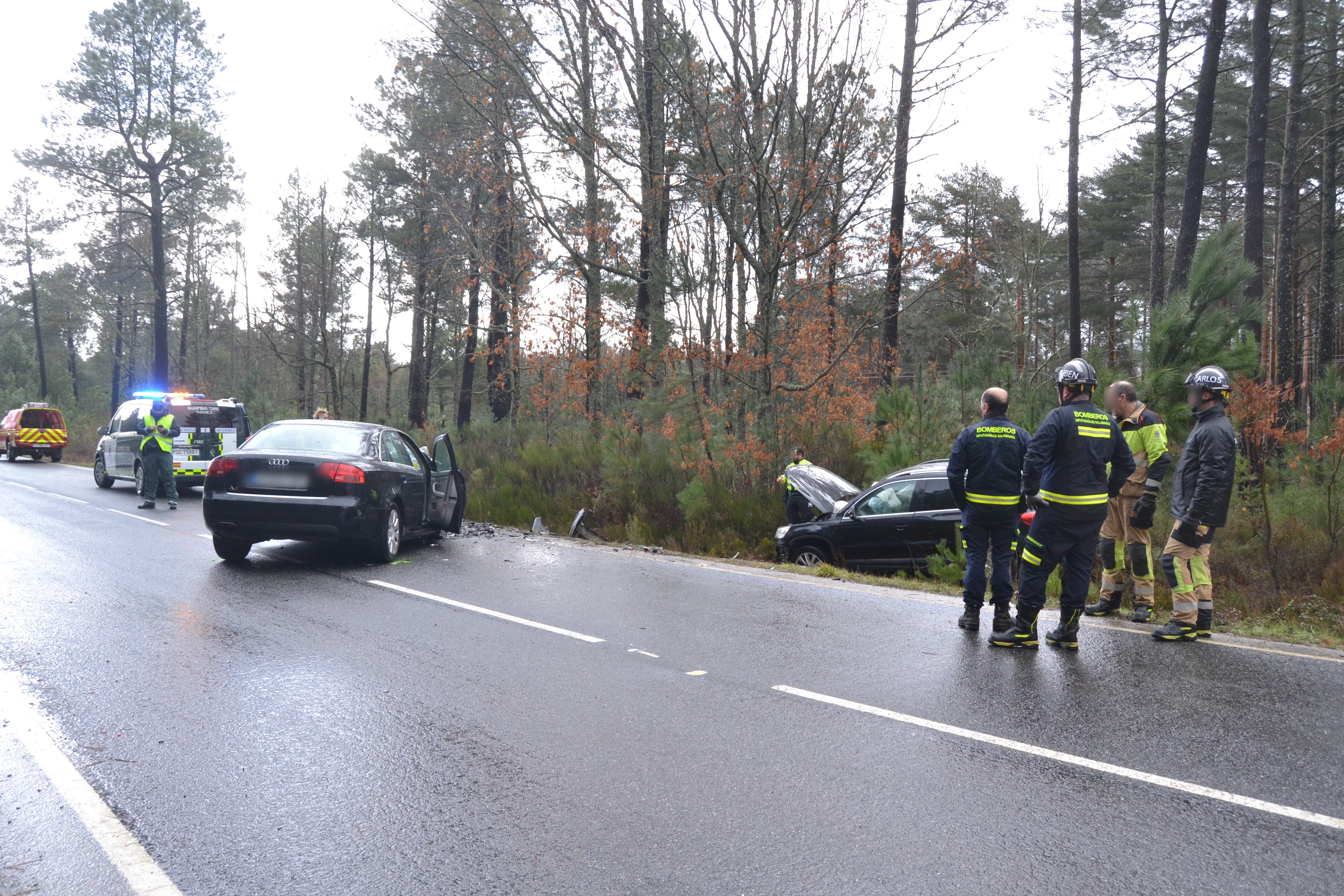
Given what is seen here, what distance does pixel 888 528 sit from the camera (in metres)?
10.9

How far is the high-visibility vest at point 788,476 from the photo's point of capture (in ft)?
40.8

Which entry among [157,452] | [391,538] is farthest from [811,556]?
[157,452]

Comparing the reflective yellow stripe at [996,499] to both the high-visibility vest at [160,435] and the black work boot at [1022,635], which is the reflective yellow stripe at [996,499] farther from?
the high-visibility vest at [160,435]

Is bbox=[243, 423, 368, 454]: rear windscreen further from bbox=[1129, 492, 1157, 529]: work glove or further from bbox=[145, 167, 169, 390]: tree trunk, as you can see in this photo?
bbox=[145, 167, 169, 390]: tree trunk

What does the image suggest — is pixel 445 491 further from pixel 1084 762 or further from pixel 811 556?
pixel 1084 762

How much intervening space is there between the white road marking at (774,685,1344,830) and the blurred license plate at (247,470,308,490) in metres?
6.20

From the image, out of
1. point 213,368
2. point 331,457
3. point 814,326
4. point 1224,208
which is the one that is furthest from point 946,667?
point 213,368

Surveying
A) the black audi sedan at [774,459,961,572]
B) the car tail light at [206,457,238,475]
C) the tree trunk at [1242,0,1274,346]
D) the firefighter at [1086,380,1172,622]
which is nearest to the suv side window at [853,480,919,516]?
the black audi sedan at [774,459,961,572]

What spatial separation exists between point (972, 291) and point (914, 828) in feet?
115

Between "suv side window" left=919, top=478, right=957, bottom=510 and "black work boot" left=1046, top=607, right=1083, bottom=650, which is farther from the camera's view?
"suv side window" left=919, top=478, right=957, bottom=510

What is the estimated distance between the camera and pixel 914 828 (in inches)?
138

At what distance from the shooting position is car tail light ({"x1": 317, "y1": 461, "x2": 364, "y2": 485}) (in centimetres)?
952

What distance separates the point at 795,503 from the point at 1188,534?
610 cm

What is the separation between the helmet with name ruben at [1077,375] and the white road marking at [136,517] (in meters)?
12.9
